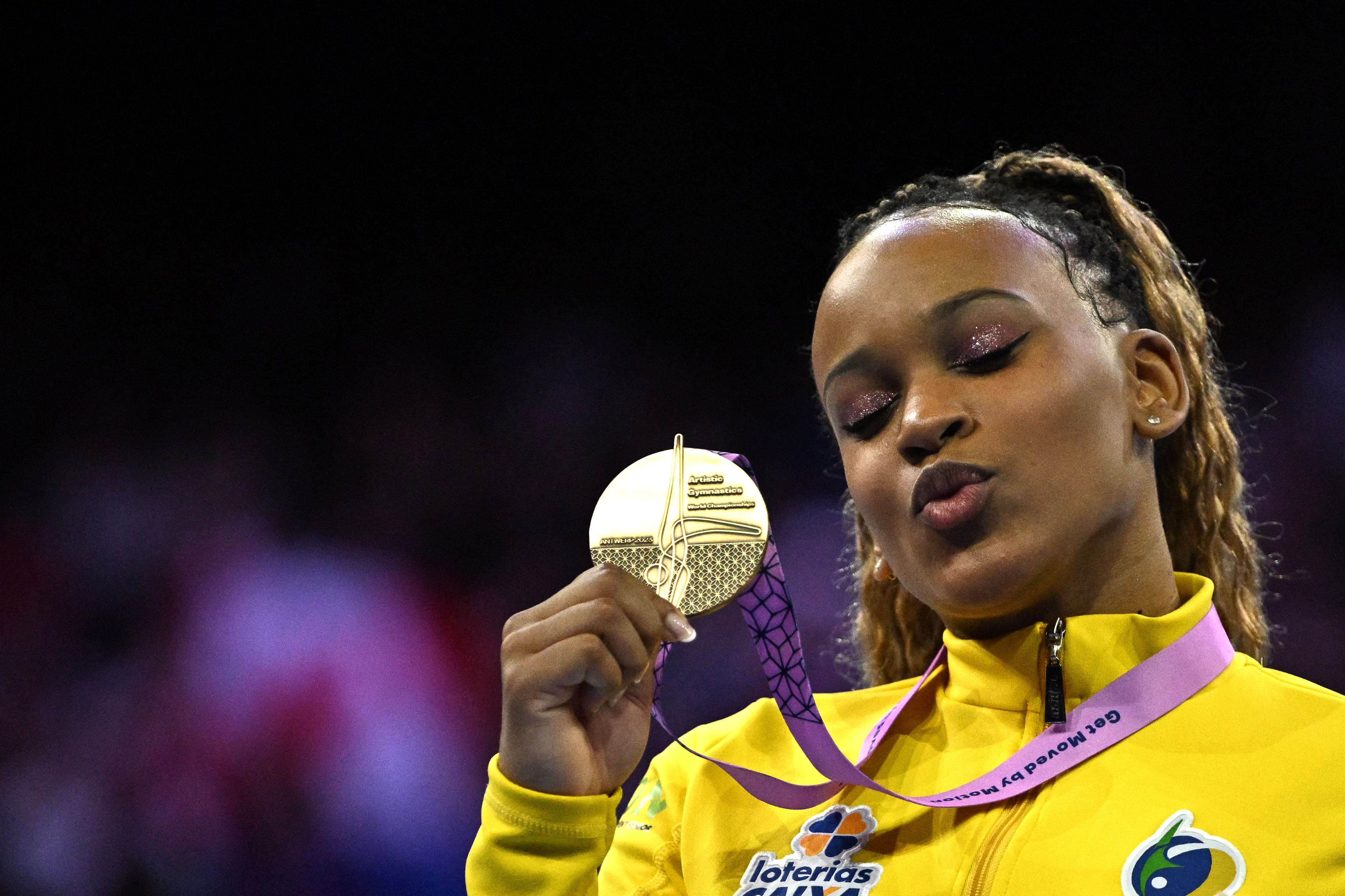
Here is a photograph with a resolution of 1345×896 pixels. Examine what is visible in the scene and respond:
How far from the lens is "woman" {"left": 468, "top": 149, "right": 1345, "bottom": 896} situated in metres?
1.52

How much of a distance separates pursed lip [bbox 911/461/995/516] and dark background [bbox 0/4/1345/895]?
7.63 feet

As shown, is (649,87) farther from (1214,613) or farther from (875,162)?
(1214,613)

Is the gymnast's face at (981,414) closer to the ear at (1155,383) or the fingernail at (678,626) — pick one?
the ear at (1155,383)

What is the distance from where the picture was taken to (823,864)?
1.68 metres

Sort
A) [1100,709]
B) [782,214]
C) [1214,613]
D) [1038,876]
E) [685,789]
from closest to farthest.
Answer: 1. [1038,876]
2. [1100,709]
3. [1214,613]
4. [685,789]
5. [782,214]

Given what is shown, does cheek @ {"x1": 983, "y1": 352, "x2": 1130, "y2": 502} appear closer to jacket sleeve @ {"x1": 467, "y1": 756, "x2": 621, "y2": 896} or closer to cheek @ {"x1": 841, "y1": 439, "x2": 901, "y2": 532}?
cheek @ {"x1": 841, "y1": 439, "x2": 901, "y2": 532}

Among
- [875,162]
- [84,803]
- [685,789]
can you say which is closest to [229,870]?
[84,803]

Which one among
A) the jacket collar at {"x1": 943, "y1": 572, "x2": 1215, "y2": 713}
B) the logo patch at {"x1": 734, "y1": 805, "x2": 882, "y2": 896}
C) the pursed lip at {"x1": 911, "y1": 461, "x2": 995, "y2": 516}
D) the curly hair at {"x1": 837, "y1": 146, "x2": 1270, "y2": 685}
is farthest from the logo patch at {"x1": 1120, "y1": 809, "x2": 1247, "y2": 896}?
the curly hair at {"x1": 837, "y1": 146, "x2": 1270, "y2": 685}

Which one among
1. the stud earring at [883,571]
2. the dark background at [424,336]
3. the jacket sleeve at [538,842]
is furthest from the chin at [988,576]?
the dark background at [424,336]

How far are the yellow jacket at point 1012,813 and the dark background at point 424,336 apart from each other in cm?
198

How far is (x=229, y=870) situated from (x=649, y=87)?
3.11 meters

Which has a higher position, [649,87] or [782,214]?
[649,87]

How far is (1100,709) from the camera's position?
1654 millimetres

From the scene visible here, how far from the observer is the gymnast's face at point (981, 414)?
5.36 ft
